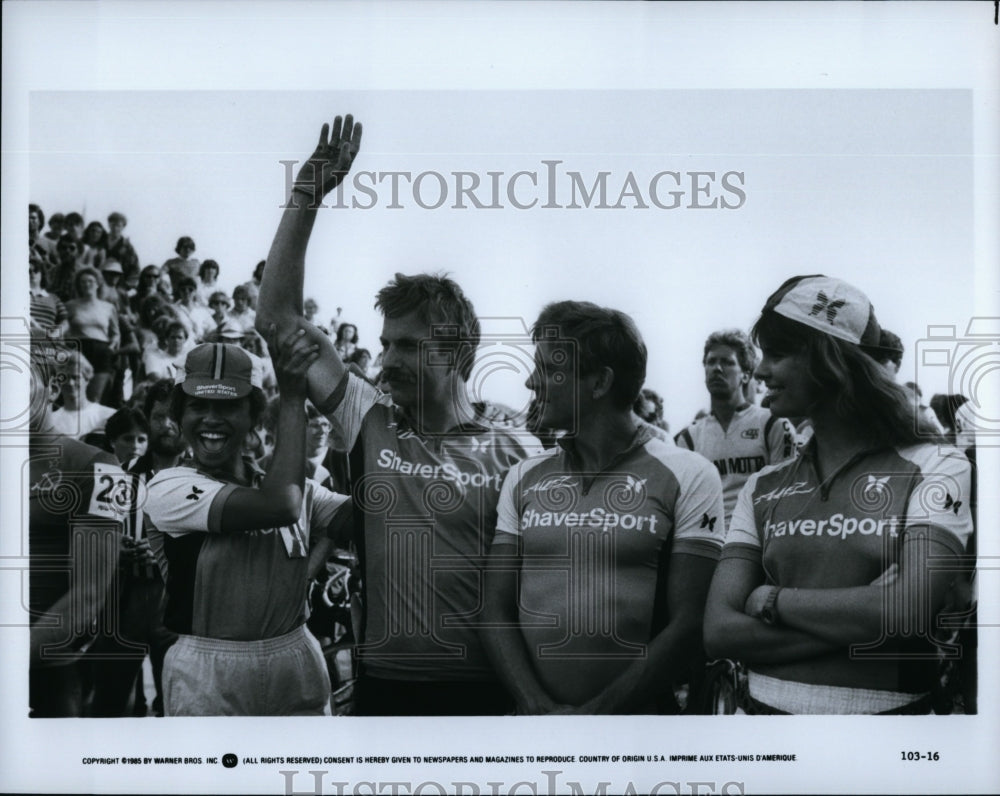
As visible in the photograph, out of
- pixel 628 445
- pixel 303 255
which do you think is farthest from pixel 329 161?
pixel 628 445

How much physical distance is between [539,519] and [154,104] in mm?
1376

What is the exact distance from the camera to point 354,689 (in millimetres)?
2576

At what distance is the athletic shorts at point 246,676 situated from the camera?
8.39 feet

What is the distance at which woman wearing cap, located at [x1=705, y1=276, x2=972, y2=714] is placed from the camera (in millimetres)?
2504

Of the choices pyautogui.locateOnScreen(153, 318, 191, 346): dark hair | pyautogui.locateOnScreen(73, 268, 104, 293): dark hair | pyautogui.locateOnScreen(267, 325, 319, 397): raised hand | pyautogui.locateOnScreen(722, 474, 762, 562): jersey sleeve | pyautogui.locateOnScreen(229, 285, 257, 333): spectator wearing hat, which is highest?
pyautogui.locateOnScreen(73, 268, 104, 293): dark hair

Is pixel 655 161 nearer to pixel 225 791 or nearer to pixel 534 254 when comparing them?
pixel 534 254

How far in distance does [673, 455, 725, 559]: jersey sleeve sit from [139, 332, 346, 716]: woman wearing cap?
2.72 feet

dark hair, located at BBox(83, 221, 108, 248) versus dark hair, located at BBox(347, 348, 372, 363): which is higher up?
dark hair, located at BBox(83, 221, 108, 248)

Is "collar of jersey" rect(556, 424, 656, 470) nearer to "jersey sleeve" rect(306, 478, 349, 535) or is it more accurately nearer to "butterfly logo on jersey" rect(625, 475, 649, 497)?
"butterfly logo on jersey" rect(625, 475, 649, 497)

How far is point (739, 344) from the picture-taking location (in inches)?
99.6

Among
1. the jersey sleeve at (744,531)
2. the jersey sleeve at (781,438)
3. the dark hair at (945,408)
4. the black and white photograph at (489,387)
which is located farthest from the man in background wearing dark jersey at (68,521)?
the dark hair at (945,408)

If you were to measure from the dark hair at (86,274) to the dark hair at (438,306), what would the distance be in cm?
66

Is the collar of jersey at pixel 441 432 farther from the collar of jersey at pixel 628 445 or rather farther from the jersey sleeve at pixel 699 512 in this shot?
the jersey sleeve at pixel 699 512

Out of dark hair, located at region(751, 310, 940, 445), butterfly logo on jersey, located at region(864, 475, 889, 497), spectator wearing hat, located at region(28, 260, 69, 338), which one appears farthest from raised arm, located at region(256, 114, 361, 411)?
butterfly logo on jersey, located at region(864, 475, 889, 497)
